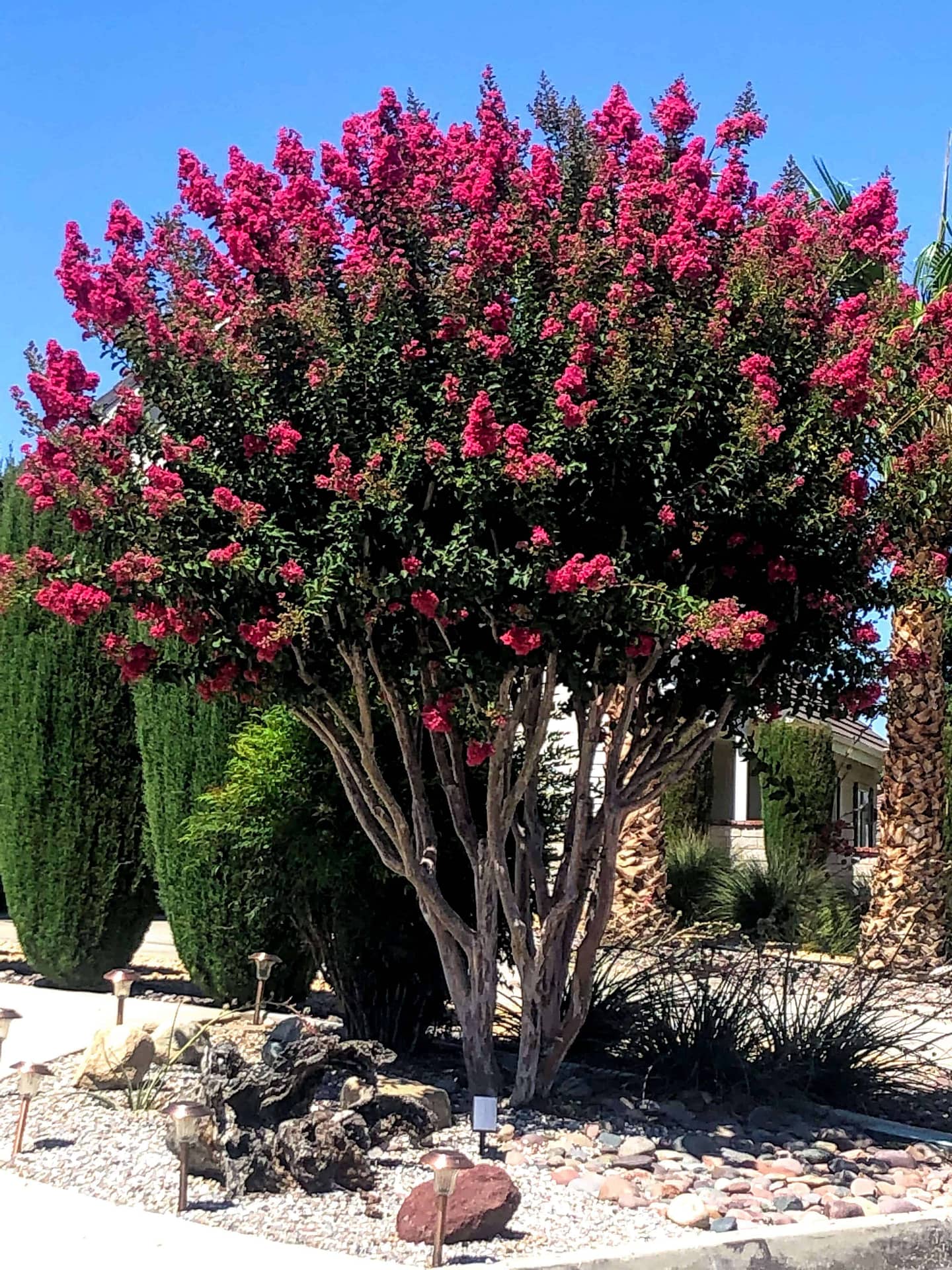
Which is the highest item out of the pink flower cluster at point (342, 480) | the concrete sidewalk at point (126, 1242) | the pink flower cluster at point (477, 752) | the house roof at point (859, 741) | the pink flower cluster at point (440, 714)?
the house roof at point (859, 741)

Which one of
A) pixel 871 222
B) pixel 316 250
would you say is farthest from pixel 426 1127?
pixel 871 222

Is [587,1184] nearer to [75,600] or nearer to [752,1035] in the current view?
[752,1035]

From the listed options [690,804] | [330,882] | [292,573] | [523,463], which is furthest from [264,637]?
[690,804]

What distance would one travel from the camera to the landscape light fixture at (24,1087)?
18.5 ft

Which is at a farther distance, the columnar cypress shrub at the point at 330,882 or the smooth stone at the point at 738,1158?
the columnar cypress shrub at the point at 330,882

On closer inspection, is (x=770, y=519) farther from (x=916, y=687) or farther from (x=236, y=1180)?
(x=916, y=687)

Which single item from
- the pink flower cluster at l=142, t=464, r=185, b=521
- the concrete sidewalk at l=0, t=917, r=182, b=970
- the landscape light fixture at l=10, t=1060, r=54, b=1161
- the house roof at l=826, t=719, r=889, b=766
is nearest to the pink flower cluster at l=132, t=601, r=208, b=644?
the pink flower cluster at l=142, t=464, r=185, b=521

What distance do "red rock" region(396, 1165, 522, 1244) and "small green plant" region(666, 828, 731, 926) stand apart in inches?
381

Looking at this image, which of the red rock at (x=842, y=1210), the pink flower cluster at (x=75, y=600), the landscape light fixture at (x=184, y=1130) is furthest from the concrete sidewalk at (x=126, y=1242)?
the pink flower cluster at (x=75, y=600)

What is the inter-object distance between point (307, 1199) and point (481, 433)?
3.03 meters

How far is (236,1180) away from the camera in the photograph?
17.4 feet

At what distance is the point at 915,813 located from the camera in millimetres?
12648

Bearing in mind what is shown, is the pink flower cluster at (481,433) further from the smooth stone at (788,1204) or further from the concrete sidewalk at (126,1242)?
the smooth stone at (788,1204)

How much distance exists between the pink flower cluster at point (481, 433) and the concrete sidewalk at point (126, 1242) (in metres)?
2.98
